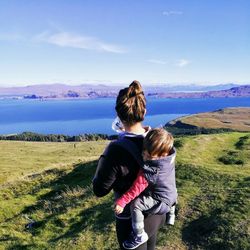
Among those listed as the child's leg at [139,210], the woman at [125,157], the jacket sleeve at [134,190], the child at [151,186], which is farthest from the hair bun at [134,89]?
the child's leg at [139,210]

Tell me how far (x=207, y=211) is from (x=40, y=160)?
43.8 meters

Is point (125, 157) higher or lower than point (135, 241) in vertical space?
higher

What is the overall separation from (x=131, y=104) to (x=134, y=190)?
3.59ft

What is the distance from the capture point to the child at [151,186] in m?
5.24

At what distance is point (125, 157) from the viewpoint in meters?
5.22

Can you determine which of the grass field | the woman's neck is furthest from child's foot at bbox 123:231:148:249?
the grass field

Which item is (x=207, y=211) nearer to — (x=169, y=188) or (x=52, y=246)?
(x=52, y=246)

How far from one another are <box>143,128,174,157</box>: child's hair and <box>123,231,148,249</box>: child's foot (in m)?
1.13

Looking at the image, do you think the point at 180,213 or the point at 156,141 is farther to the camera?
the point at 180,213

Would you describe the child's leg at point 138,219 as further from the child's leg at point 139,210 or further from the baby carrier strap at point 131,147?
the baby carrier strap at point 131,147

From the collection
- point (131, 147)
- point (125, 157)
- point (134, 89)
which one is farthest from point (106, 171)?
point (134, 89)

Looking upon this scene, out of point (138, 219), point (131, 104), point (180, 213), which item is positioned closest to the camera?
point (131, 104)

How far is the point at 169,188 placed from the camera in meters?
5.70

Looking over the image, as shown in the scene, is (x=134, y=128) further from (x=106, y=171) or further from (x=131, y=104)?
(x=106, y=171)
